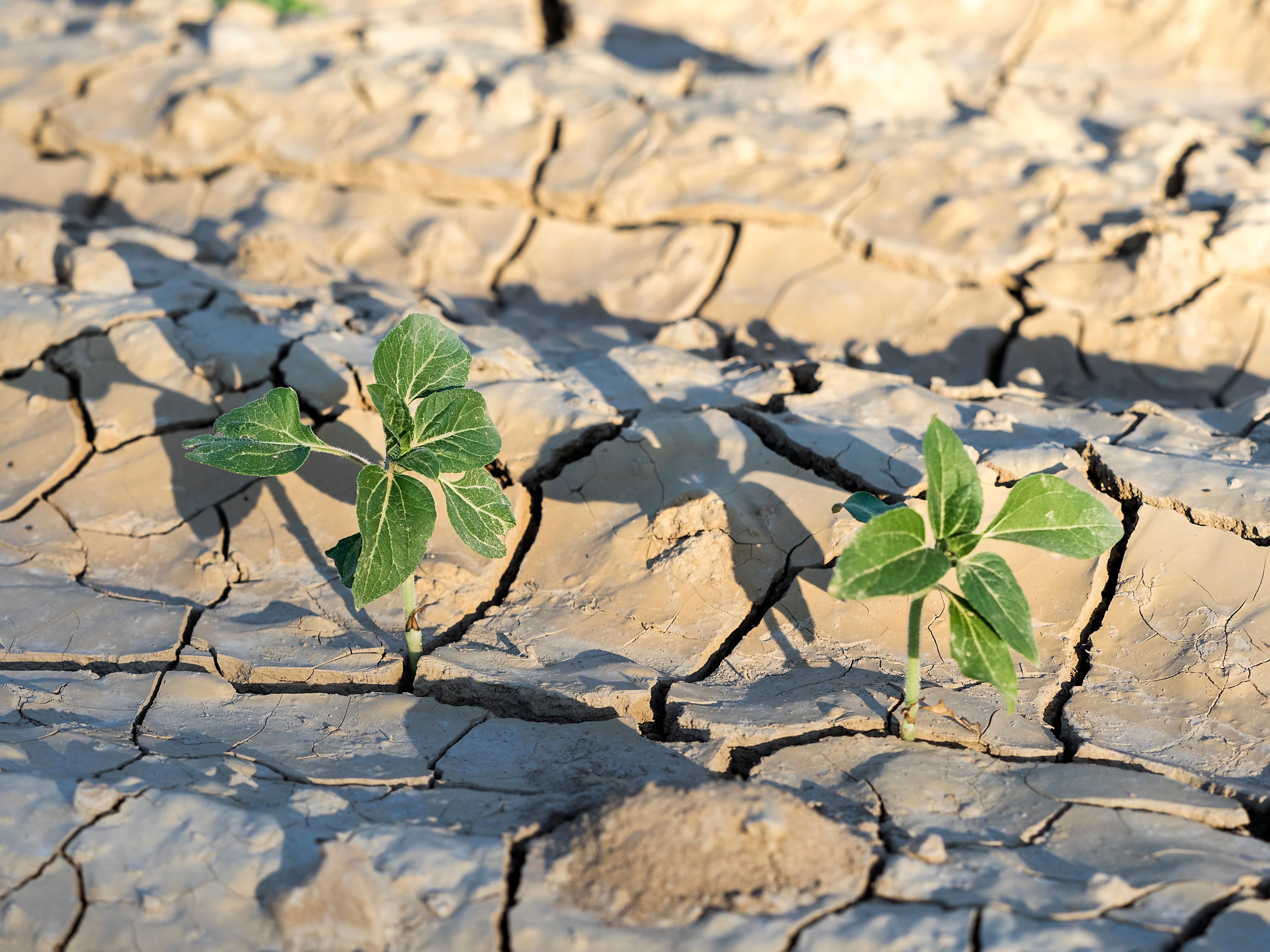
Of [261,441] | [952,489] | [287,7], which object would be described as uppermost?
[287,7]

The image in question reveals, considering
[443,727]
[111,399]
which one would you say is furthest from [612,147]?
[443,727]

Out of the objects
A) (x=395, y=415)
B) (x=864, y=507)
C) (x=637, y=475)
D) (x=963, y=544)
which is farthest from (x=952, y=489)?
(x=395, y=415)

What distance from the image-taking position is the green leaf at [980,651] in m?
1.94

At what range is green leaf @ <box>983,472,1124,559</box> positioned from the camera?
2.05 meters

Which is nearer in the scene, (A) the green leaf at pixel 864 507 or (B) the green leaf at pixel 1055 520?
(B) the green leaf at pixel 1055 520

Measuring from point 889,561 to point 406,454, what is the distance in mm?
1138

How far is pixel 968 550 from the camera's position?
2025 millimetres

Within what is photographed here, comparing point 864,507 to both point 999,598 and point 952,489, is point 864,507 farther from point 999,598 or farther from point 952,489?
point 999,598

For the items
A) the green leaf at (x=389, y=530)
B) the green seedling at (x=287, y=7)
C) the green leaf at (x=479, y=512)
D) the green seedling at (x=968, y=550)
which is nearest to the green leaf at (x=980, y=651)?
the green seedling at (x=968, y=550)

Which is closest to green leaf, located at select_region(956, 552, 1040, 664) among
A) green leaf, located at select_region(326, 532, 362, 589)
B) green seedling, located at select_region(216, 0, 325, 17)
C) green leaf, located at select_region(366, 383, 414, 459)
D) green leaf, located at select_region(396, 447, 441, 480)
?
green leaf, located at select_region(396, 447, 441, 480)

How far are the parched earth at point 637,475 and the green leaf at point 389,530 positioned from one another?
38 cm

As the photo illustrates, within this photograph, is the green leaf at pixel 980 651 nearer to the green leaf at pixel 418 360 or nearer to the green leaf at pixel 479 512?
the green leaf at pixel 479 512

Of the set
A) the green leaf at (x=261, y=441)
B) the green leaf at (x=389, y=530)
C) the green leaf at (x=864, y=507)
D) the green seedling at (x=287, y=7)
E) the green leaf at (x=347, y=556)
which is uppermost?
the green seedling at (x=287, y=7)

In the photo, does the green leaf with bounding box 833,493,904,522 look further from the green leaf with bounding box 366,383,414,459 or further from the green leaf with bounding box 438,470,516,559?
the green leaf with bounding box 366,383,414,459
